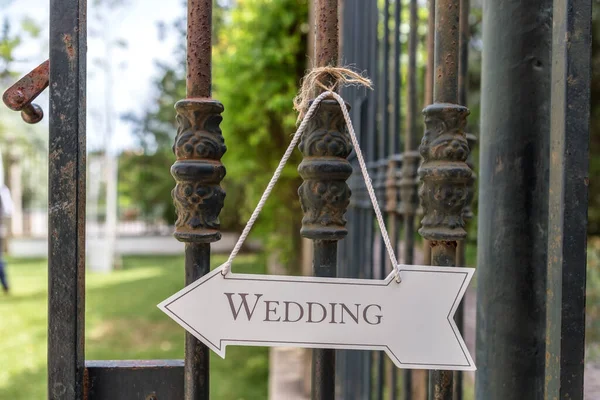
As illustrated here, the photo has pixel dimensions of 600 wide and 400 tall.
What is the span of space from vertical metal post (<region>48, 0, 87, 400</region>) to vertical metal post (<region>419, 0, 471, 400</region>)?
1.57 ft

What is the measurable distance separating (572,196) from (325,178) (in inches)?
12.5

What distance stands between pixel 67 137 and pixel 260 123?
14.9 ft

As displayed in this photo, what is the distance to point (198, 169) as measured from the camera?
0.73 m

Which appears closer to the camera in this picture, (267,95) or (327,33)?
(327,33)

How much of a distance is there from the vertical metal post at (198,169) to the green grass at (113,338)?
3.84 m

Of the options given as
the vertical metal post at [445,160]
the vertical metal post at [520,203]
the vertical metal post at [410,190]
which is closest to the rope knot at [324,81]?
the vertical metal post at [445,160]

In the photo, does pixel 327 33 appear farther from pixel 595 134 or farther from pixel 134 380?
pixel 595 134

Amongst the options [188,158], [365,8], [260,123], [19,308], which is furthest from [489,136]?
[19,308]

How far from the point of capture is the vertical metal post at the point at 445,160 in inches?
30.1

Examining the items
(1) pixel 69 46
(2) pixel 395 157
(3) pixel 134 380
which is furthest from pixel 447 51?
(2) pixel 395 157

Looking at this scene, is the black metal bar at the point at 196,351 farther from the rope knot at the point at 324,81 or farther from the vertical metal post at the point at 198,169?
the rope knot at the point at 324,81

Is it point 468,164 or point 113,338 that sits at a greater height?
point 468,164

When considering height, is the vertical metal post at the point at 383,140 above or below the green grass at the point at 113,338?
above

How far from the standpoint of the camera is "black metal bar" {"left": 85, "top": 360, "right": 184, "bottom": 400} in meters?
0.79
